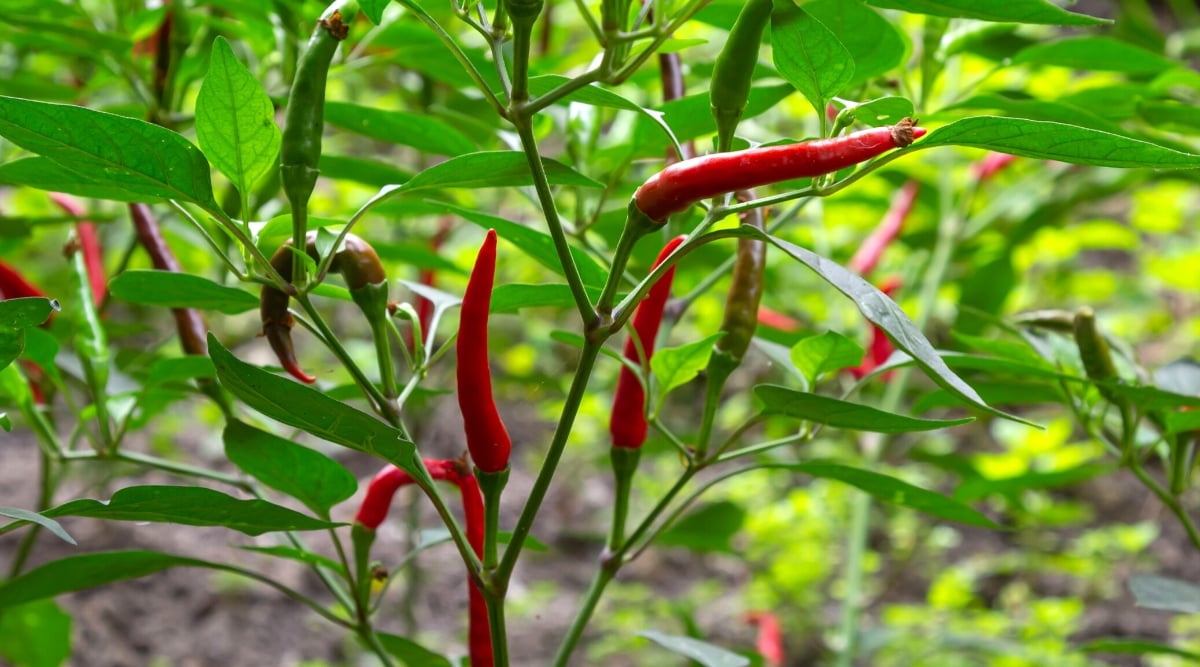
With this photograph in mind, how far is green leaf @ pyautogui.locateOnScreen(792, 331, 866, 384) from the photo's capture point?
0.63m

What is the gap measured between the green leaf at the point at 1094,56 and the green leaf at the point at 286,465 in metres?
0.56

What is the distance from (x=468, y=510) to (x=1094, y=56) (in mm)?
552

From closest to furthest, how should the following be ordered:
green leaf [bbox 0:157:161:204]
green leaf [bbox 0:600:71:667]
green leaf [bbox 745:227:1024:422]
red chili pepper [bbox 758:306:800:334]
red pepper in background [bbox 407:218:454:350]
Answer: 1. green leaf [bbox 745:227:1024:422]
2. green leaf [bbox 0:157:161:204]
3. green leaf [bbox 0:600:71:667]
4. red pepper in background [bbox 407:218:454:350]
5. red chili pepper [bbox 758:306:800:334]

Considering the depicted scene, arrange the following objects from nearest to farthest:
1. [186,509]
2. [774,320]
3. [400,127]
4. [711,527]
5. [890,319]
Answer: [890,319] → [186,509] → [400,127] → [711,527] → [774,320]

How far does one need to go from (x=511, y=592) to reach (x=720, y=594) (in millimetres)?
419

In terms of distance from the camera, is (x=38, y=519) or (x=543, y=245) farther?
(x=543, y=245)

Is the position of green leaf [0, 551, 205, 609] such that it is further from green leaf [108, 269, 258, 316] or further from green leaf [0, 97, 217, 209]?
green leaf [0, 97, 217, 209]

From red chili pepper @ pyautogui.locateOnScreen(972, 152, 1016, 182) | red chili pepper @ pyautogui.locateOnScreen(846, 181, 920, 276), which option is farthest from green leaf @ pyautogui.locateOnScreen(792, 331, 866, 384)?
red chili pepper @ pyautogui.locateOnScreen(972, 152, 1016, 182)

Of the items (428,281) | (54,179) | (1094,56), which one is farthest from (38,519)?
(428,281)

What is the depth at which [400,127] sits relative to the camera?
0.73m

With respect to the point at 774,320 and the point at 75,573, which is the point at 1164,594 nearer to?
the point at 774,320

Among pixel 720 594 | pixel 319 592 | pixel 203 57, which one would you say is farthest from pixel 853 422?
pixel 720 594

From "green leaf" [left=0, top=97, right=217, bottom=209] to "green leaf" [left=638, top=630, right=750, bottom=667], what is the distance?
0.42m

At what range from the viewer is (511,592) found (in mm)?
2029
